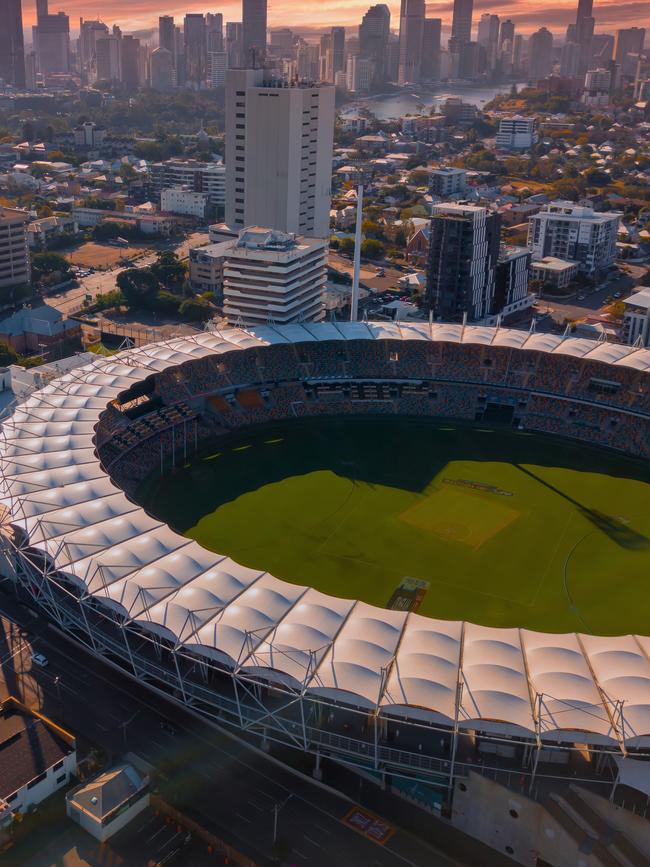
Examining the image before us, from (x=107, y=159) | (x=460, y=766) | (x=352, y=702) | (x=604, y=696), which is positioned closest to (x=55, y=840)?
(x=352, y=702)

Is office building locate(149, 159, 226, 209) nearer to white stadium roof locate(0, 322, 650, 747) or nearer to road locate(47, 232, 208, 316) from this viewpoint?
road locate(47, 232, 208, 316)

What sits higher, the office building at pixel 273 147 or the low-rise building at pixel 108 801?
the office building at pixel 273 147

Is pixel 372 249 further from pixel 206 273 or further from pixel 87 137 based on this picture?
pixel 87 137

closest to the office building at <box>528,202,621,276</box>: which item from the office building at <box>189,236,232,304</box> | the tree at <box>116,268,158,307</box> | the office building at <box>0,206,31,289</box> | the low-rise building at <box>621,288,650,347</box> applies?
the low-rise building at <box>621,288,650,347</box>

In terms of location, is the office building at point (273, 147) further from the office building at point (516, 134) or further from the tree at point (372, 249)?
the office building at point (516, 134)

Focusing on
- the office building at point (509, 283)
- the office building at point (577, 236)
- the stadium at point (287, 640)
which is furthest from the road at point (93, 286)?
the office building at point (577, 236)

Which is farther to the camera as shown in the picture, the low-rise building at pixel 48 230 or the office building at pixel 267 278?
the low-rise building at pixel 48 230
